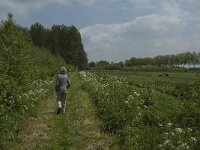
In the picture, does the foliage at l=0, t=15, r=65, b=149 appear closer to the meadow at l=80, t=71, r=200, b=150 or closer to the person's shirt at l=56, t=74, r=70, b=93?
the person's shirt at l=56, t=74, r=70, b=93

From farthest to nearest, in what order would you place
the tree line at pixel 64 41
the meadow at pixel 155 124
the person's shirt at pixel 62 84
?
the tree line at pixel 64 41 < the person's shirt at pixel 62 84 < the meadow at pixel 155 124

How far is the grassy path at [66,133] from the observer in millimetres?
14125

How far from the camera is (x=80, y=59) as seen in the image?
134m

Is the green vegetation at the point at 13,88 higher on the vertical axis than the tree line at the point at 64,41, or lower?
lower

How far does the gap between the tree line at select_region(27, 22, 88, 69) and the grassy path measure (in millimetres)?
107722

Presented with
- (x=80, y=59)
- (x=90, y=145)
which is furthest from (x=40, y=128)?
(x=80, y=59)

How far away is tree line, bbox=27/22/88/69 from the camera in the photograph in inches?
5113

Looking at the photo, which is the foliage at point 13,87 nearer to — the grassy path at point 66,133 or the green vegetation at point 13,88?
the green vegetation at point 13,88

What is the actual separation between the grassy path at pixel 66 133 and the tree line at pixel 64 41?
108 m

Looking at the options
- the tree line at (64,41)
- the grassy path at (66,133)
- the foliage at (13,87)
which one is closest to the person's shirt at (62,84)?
the grassy path at (66,133)

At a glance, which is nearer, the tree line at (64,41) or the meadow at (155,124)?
the meadow at (155,124)

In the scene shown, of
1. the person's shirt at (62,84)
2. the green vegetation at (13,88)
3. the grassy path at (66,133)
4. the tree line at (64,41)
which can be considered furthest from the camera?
the tree line at (64,41)

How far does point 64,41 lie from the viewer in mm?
131375

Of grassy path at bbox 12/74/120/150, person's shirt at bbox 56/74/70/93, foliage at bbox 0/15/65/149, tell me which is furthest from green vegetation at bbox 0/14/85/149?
person's shirt at bbox 56/74/70/93
